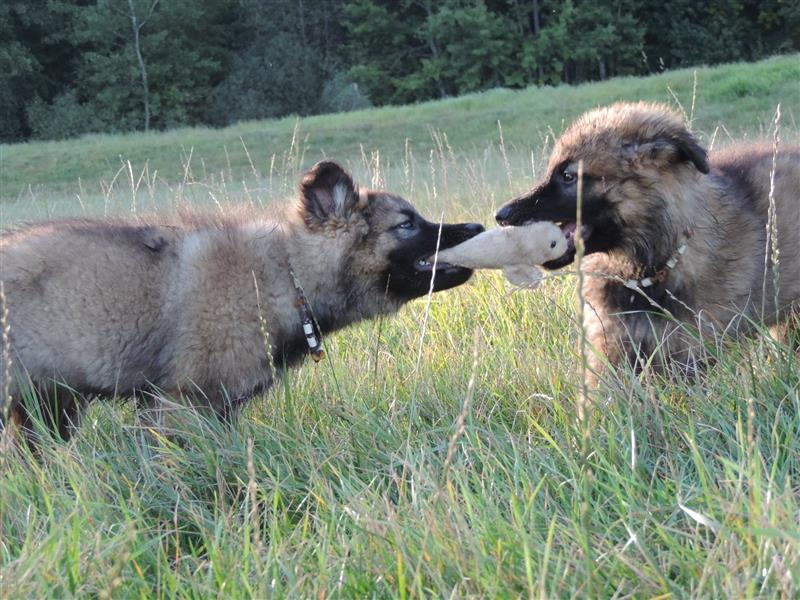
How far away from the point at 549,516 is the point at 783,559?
664 mm

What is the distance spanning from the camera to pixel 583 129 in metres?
3.91

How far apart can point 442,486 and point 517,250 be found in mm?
1484

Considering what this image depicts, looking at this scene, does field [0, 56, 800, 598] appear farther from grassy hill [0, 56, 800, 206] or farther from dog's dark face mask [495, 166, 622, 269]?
grassy hill [0, 56, 800, 206]

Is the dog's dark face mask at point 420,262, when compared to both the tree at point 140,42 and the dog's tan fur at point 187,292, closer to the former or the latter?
the dog's tan fur at point 187,292

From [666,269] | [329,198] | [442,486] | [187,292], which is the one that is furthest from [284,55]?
[442,486]

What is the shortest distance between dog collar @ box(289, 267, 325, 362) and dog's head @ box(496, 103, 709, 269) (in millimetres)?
900

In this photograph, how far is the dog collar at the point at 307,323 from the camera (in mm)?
3791

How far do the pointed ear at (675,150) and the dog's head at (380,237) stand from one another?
80 cm

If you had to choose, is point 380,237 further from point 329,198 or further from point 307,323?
point 307,323

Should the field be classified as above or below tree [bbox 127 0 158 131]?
below

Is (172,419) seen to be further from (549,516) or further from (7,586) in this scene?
(549,516)

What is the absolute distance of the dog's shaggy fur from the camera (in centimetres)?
371

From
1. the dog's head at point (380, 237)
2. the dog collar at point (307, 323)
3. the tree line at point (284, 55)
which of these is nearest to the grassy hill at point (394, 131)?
the tree line at point (284, 55)

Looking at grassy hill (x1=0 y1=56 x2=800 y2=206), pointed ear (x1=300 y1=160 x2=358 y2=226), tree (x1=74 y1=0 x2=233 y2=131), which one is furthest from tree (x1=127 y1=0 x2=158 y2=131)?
pointed ear (x1=300 y1=160 x2=358 y2=226)
